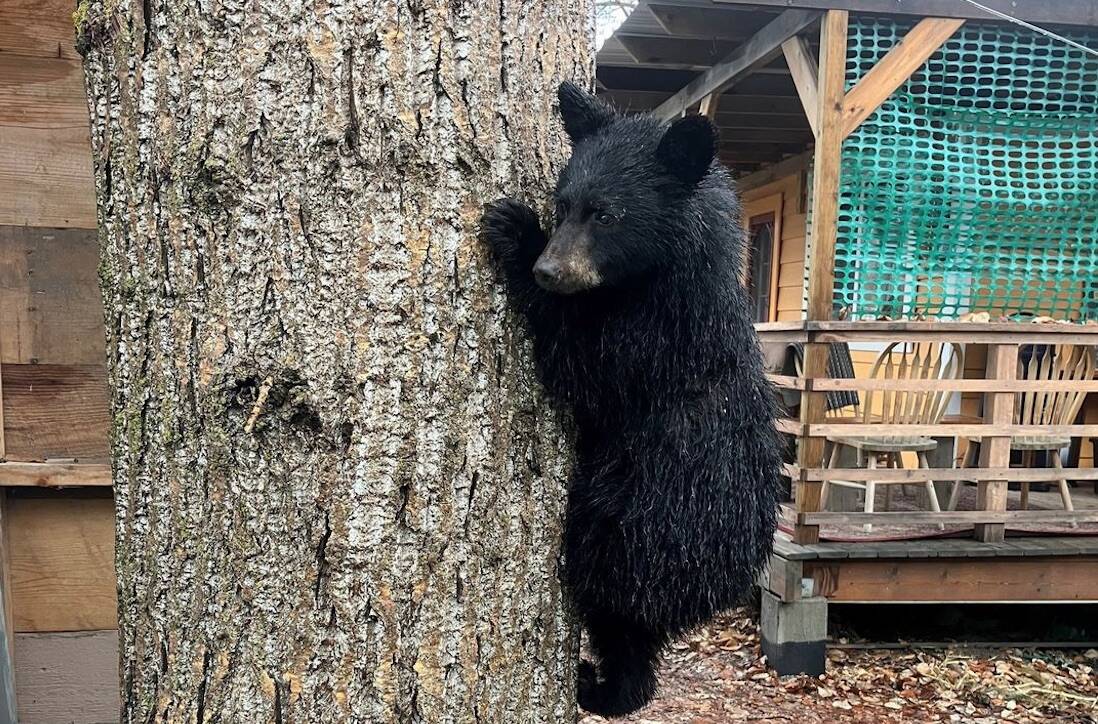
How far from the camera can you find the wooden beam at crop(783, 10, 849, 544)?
4656mm

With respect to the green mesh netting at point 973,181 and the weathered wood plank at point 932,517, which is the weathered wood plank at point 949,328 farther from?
the weathered wood plank at point 932,517

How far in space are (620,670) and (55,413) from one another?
1725 mm

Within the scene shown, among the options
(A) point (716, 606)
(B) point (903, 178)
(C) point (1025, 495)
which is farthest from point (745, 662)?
(A) point (716, 606)

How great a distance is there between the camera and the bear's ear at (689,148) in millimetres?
1541

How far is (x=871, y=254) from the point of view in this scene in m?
4.95

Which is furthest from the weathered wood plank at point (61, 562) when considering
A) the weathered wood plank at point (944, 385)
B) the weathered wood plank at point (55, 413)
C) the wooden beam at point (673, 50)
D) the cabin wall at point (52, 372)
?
the wooden beam at point (673, 50)

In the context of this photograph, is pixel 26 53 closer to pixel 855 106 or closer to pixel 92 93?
pixel 92 93

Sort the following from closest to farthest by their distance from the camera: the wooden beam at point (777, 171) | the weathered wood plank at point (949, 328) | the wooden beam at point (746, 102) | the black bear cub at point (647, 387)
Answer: the black bear cub at point (647, 387) < the weathered wood plank at point (949, 328) < the wooden beam at point (746, 102) < the wooden beam at point (777, 171)

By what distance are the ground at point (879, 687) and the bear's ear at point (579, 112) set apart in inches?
125

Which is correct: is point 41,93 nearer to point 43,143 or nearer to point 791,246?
point 43,143

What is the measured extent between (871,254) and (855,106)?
863 millimetres

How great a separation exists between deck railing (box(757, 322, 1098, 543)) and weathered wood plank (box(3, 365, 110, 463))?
10.9 feet

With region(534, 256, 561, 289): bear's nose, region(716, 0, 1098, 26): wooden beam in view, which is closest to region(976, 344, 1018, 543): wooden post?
region(716, 0, 1098, 26): wooden beam

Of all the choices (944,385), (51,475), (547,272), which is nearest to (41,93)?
(51,475)
